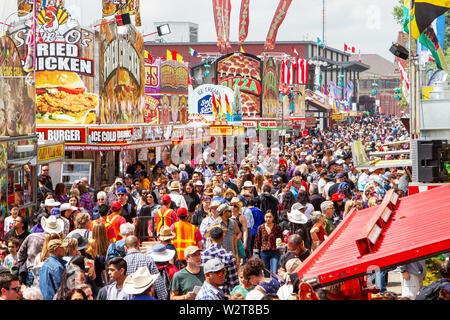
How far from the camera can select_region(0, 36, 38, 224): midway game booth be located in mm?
14123

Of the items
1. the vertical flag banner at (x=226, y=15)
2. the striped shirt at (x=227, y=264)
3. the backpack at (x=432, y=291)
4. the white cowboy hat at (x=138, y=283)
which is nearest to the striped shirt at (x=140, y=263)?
the striped shirt at (x=227, y=264)

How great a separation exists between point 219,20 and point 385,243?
4732cm

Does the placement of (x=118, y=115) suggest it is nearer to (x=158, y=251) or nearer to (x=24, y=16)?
(x=24, y=16)

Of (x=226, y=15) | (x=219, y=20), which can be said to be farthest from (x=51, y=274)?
(x=219, y=20)

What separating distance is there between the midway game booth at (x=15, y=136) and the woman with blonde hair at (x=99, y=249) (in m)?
5.10

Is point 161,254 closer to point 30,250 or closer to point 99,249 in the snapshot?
point 99,249

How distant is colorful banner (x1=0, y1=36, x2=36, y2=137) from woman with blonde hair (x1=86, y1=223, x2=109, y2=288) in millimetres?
6010

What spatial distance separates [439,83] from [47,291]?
7641 millimetres

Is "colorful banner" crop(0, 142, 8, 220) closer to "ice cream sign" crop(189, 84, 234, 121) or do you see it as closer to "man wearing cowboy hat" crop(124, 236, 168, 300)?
"man wearing cowboy hat" crop(124, 236, 168, 300)

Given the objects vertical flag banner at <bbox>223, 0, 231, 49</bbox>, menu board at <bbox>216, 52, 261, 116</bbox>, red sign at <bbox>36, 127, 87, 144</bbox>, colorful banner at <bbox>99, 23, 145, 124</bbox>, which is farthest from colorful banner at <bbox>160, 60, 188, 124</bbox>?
red sign at <bbox>36, 127, 87, 144</bbox>

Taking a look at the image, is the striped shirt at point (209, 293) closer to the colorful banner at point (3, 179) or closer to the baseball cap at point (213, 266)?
the baseball cap at point (213, 266)

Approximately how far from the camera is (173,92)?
131 feet

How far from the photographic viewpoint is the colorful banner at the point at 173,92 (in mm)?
39156
